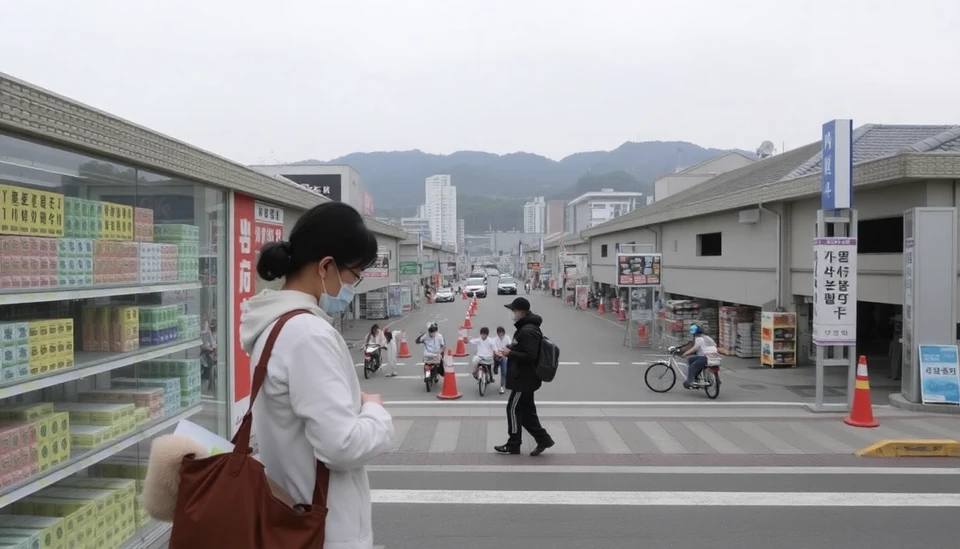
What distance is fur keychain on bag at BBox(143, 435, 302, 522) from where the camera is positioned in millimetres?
2178

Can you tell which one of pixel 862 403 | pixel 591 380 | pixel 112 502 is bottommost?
pixel 591 380

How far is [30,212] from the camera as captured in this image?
3.99 m

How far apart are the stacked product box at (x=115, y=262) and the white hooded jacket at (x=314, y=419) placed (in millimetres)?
2931

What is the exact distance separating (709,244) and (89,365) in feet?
74.9

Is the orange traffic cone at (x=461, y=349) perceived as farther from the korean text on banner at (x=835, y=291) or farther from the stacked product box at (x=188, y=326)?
the stacked product box at (x=188, y=326)

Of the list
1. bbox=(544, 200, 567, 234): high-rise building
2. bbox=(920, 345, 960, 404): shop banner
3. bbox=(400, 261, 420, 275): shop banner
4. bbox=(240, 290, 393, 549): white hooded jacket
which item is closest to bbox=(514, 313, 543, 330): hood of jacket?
bbox=(240, 290, 393, 549): white hooded jacket

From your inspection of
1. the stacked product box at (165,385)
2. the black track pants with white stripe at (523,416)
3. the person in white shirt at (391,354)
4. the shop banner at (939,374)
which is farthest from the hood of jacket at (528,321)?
the person in white shirt at (391,354)

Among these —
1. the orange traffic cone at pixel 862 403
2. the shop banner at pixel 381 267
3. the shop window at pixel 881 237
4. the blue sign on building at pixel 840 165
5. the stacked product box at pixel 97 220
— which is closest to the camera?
the stacked product box at pixel 97 220

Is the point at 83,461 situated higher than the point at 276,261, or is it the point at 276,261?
the point at 276,261

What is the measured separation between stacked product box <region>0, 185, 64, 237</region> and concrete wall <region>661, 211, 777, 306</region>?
57.1ft

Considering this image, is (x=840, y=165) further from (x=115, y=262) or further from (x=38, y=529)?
(x=38, y=529)

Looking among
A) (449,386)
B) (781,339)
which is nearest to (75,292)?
(449,386)

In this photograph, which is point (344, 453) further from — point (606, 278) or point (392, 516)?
point (606, 278)

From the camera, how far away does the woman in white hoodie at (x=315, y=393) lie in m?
2.10
